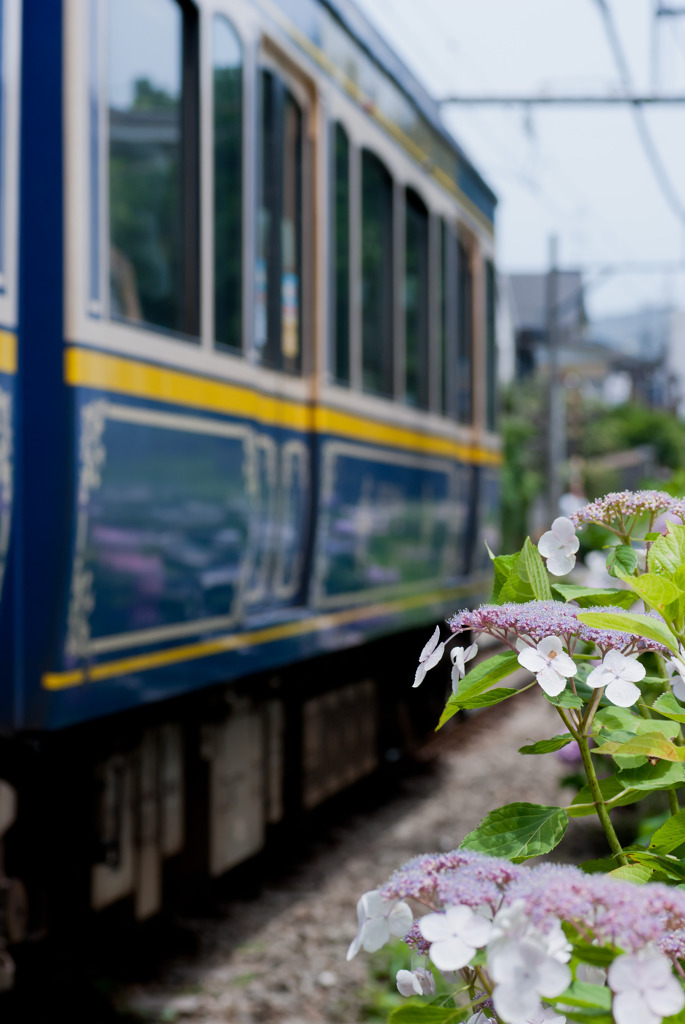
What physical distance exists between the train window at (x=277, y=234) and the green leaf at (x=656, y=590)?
316cm

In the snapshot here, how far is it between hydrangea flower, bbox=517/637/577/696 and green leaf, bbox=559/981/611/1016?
0.24 meters

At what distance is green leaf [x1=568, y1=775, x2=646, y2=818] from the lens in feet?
3.56

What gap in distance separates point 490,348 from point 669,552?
703 centimetres

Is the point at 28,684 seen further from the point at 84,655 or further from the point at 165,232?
the point at 165,232

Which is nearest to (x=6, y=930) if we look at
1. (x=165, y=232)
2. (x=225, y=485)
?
(x=225, y=485)

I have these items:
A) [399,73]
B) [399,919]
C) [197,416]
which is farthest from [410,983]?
[399,73]

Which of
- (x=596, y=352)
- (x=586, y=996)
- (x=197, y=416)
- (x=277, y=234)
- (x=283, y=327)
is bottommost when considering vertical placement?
(x=586, y=996)

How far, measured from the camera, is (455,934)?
74 centimetres

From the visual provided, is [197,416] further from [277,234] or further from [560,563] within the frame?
[560,563]

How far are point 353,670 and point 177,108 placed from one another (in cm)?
320

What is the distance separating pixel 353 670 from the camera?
6023 millimetres

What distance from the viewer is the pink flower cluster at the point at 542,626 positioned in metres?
0.97

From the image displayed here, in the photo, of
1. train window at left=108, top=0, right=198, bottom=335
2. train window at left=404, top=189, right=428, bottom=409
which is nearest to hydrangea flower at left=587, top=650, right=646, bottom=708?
train window at left=108, top=0, right=198, bottom=335

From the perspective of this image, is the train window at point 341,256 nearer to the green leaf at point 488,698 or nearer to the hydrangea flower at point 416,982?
the green leaf at point 488,698
